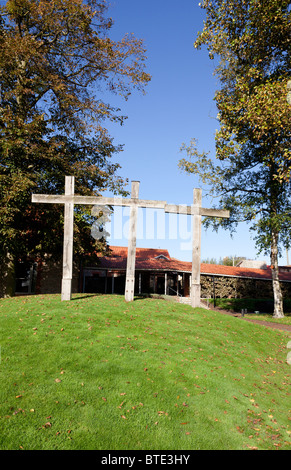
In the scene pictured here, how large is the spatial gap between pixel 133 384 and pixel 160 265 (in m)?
25.8

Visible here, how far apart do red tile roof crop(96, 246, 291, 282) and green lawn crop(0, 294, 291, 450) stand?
20228mm

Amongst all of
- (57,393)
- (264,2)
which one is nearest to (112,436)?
(57,393)

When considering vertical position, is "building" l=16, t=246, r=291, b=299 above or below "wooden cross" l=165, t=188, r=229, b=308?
below

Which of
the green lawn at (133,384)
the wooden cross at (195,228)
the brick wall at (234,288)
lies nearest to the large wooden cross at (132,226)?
the wooden cross at (195,228)

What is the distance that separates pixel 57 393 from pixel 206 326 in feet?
20.5

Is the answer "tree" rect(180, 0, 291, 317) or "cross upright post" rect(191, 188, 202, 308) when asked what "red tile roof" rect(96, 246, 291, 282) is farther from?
"cross upright post" rect(191, 188, 202, 308)

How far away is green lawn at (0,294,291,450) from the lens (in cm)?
501

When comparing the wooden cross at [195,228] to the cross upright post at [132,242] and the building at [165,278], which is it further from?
the building at [165,278]

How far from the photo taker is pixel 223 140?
20734 mm

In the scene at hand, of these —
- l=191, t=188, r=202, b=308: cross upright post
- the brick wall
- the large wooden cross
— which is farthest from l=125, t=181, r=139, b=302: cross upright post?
the brick wall

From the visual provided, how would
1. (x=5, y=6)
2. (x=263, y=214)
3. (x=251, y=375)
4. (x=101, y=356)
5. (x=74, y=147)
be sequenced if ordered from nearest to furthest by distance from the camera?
(x=101, y=356), (x=251, y=375), (x=5, y=6), (x=74, y=147), (x=263, y=214)

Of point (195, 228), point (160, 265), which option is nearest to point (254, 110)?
point (195, 228)
